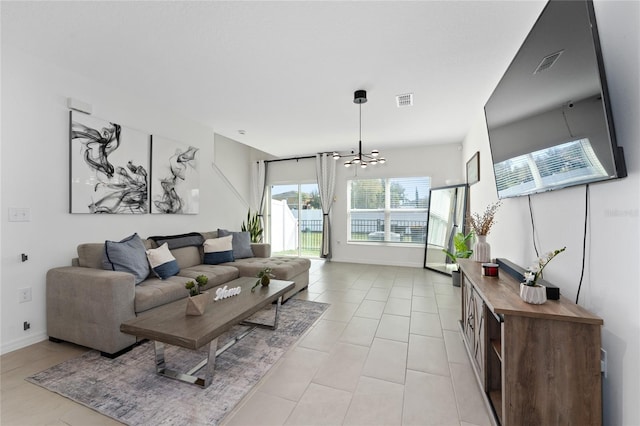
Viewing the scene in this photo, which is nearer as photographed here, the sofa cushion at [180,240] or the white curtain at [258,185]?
the sofa cushion at [180,240]

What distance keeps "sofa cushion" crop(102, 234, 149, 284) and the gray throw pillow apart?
1.43m

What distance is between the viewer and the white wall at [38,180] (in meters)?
2.31

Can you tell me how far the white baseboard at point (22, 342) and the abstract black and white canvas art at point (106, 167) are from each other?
119cm

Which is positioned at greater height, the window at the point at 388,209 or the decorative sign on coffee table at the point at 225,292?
the window at the point at 388,209

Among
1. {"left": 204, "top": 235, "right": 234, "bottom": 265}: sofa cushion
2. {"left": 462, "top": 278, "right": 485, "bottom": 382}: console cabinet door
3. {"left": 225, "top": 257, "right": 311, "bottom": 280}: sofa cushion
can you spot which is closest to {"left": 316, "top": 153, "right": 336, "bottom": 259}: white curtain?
{"left": 225, "top": 257, "right": 311, "bottom": 280}: sofa cushion

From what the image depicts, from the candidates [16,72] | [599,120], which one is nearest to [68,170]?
[16,72]

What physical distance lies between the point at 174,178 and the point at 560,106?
168 inches

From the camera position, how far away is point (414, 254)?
18.9 feet

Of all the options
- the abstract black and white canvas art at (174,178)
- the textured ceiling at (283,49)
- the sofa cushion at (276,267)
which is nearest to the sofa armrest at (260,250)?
the sofa cushion at (276,267)

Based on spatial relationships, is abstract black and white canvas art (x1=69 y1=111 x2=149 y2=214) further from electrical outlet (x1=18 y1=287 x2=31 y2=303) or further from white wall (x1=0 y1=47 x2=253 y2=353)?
electrical outlet (x1=18 y1=287 x2=31 y2=303)

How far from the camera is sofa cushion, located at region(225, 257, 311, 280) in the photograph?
354 centimetres

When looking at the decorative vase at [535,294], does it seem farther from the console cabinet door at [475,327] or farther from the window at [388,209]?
the window at [388,209]

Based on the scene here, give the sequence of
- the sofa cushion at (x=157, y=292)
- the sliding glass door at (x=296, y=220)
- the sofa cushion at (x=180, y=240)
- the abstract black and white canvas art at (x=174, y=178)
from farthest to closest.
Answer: the sliding glass door at (x=296, y=220) → the abstract black and white canvas art at (x=174, y=178) → the sofa cushion at (x=180, y=240) → the sofa cushion at (x=157, y=292)

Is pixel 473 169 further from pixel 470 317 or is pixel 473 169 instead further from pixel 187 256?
pixel 187 256
